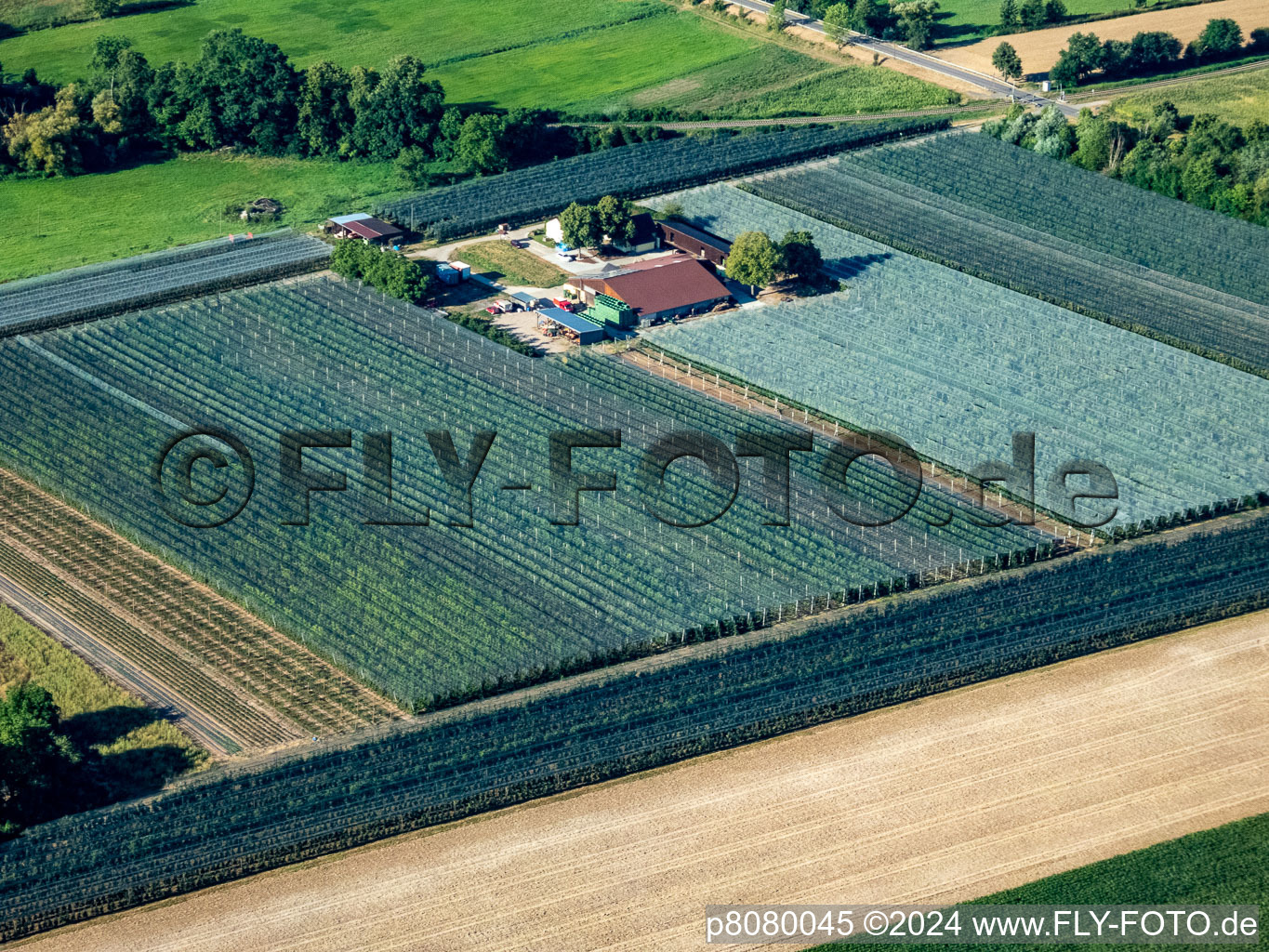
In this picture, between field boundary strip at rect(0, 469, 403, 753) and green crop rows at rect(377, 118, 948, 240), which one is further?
green crop rows at rect(377, 118, 948, 240)

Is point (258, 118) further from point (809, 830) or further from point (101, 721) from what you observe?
point (809, 830)

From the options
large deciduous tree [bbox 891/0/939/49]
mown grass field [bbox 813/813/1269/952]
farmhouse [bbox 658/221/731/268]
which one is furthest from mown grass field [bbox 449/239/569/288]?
mown grass field [bbox 813/813/1269/952]

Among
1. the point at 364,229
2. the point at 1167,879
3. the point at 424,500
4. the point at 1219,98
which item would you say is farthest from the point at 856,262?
the point at 1167,879

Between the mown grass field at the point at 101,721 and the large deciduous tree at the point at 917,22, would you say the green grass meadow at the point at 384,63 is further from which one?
the mown grass field at the point at 101,721

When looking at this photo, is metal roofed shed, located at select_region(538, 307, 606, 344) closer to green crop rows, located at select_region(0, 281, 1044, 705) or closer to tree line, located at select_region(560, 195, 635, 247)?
green crop rows, located at select_region(0, 281, 1044, 705)

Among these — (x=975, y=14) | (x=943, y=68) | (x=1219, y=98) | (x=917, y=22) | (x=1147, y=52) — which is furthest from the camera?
(x=975, y=14)
